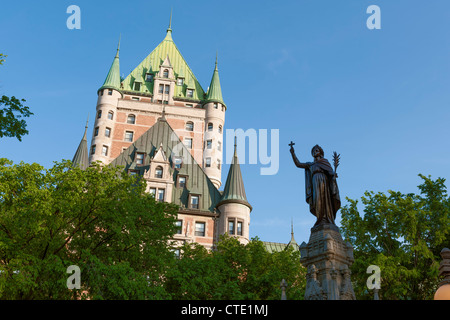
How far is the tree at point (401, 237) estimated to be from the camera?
28.5m

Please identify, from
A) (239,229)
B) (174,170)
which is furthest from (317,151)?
(174,170)

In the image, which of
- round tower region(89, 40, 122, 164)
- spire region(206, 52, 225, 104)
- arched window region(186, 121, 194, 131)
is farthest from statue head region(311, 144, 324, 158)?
spire region(206, 52, 225, 104)

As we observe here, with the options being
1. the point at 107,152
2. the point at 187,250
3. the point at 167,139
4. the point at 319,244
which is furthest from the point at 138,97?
the point at 319,244

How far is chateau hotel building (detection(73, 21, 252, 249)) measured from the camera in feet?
163

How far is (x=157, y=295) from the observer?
21.8 m

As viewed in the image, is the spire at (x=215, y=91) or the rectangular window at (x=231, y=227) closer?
the rectangular window at (x=231, y=227)

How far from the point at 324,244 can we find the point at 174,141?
152 feet

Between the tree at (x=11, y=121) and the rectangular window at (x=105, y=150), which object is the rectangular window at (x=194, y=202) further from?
the tree at (x=11, y=121)

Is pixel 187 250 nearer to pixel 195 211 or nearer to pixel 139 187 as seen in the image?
pixel 139 187

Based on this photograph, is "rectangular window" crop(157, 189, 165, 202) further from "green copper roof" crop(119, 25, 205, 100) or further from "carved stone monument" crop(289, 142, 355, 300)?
"carved stone monument" crop(289, 142, 355, 300)

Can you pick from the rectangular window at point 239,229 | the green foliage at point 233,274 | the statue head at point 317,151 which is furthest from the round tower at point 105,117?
the statue head at point 317,151

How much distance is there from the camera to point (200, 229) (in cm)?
4928

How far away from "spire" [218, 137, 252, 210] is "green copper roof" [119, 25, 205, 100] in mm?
22773

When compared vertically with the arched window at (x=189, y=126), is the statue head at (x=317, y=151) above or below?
below
